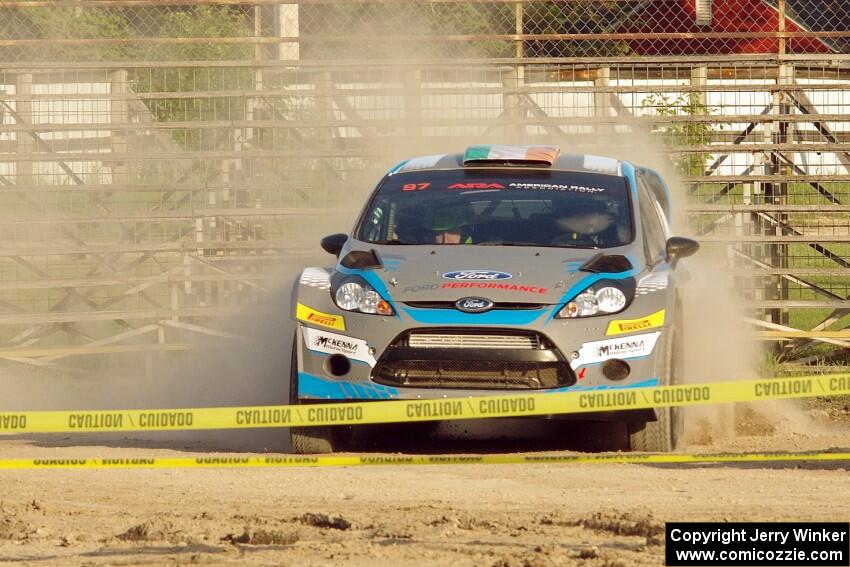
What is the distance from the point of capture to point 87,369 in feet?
49.9

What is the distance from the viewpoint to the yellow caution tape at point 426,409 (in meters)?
7.59

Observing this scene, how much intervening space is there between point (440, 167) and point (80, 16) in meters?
14.2

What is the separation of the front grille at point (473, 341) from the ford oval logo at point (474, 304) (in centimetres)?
13

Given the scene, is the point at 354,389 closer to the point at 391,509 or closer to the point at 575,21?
the point at 391,509

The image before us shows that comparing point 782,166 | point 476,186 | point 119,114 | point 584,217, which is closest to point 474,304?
point 584,217

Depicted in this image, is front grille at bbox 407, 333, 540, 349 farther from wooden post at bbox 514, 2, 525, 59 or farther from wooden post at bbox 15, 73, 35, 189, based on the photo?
wooden post at bbox 15, 73, 35, 189

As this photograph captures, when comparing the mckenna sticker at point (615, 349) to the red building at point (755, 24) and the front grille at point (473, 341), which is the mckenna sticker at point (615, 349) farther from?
the red building at point (755, 24)

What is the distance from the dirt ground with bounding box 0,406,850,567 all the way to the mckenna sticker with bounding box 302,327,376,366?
66cm

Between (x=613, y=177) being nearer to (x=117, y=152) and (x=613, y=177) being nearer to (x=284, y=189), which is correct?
(x=284, y=189)

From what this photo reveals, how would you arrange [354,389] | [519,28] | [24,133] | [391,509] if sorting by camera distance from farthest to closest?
[24,133]
[519,28]
[354,389]
[391,509]

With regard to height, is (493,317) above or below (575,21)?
below

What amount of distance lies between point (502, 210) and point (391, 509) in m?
3.41

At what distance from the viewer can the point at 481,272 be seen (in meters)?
8.94

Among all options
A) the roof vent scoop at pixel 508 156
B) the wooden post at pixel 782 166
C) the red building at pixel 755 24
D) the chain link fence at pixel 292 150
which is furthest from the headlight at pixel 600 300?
the red building at pixel 755 24
